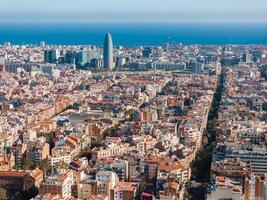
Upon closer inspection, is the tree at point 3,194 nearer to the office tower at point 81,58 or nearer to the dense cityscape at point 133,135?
the dense cityscape at point 133,135

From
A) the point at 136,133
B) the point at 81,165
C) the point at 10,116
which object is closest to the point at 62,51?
→ the point at 10,116

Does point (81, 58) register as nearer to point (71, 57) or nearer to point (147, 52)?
point (71, 57)

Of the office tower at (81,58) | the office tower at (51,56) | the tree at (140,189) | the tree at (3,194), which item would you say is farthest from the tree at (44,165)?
the office tower at (51,56)

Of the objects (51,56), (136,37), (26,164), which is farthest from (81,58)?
(136,37)

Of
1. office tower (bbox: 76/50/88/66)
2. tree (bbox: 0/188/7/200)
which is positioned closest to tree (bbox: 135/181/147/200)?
tree (bbox: 0/188/7/200)

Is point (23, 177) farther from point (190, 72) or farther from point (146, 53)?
point (146, 53)

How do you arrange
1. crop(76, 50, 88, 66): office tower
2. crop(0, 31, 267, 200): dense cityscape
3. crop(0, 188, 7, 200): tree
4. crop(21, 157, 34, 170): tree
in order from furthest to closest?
crop(76, 50, 88, 66): office tower, crop(21, 157, 34, 170): tree, crop(0, 31, 267, 200): dense cityscape, crop(0, 188, 7, 200): tree

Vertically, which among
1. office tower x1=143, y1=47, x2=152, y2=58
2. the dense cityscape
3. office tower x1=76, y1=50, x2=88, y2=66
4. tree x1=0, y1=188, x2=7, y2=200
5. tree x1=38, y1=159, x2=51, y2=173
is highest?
office tower x1=143, y1=47, x2=152, y2=58

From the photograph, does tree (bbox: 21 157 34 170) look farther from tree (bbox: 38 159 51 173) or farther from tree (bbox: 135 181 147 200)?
tree (bbox: 135 181 147 200)
